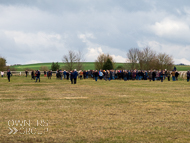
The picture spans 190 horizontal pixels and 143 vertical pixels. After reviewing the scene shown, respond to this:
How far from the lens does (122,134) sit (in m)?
7.75

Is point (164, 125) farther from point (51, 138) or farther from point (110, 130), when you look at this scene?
point (51, 138)

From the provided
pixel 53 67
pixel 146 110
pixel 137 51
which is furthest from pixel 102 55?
pixel 146 110
